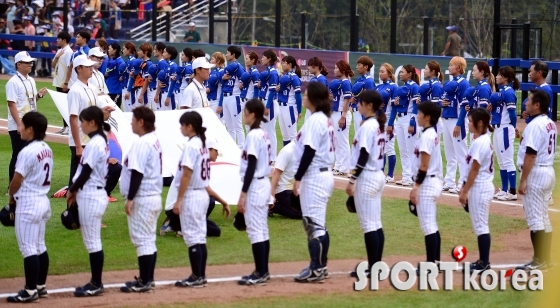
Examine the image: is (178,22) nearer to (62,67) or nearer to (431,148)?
(62,67)

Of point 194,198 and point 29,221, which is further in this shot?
point 194,198

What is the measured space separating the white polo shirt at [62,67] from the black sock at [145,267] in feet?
36.9

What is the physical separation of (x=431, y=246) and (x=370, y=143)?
1250mm

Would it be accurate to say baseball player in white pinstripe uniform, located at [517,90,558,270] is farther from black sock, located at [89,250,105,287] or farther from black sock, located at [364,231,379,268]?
black sock, located at [89,250,105,287]

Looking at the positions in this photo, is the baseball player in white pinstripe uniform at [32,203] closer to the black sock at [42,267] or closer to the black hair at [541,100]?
the black sock at [42,267]

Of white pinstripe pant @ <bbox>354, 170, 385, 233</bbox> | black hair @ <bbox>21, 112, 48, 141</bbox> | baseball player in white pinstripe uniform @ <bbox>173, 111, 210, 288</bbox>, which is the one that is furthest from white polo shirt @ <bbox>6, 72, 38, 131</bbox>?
white pinstripe pant @ <bbox>354, 170, 385, 233</bbox>

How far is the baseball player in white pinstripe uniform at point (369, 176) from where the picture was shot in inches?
374

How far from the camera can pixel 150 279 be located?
9109 millimetres

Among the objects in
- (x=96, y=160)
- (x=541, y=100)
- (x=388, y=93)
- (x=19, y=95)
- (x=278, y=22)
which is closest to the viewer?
(x=96, y=160)

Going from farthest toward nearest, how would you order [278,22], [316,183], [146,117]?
[278,22] < [316,183] < [146,117]

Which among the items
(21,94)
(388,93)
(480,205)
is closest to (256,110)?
(480,205)

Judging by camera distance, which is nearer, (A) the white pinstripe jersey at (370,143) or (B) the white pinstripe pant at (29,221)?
(B) the white pinstripe pant at (29,221)

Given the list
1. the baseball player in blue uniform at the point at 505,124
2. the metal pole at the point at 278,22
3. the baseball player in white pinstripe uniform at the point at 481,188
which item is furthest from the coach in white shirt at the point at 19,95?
the metal pole at the point at 278,22

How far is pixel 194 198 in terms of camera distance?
9188 millimetres
